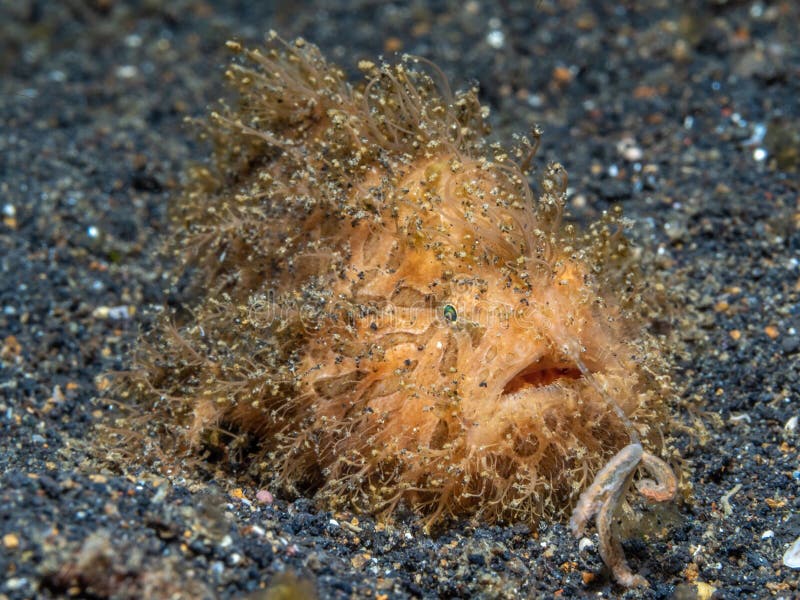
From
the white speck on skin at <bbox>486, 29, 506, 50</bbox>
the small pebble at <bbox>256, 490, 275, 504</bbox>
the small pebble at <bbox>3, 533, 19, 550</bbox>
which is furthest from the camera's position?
the white speck on skin at <bbox>486, 29, 506, 50</bbox>

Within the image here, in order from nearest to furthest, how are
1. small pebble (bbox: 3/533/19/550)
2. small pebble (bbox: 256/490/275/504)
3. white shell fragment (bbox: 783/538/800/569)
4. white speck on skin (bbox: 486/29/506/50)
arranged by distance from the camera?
small pebble (bbox: 3/533/19/550) → white shell fragment (bbox: 783/538/800/569) → small pebble (bbox: 256/490/275/504) → white speck on skin (bbox: 486/29/506/50)

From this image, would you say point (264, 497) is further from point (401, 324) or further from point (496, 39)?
point (496, 39)

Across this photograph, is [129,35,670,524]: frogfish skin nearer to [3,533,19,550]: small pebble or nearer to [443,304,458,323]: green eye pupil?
[443,304,458,323]: green eye pupil

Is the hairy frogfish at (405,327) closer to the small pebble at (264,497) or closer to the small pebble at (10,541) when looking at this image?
the small pebble at (264,497)

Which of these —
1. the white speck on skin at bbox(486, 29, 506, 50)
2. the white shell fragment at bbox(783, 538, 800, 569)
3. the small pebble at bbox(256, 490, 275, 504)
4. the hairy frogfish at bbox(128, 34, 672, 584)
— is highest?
the white speck on skin at bbox(486, 29, 506, 50)

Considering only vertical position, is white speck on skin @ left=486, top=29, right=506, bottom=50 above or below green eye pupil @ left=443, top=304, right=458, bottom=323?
above

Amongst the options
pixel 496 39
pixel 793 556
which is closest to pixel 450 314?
pixel 793 556

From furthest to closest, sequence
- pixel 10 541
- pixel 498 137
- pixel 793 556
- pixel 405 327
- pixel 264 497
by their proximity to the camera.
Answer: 1. pixel 498 137
2. pixel 264 497
3. pixel 405 327
4. pixel 793 556
5. pixel 10 541

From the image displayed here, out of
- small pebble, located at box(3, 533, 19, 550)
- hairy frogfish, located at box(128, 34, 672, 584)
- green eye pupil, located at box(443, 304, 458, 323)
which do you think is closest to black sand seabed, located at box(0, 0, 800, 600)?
small pebble, located at box(3, 533, 19, 550)
